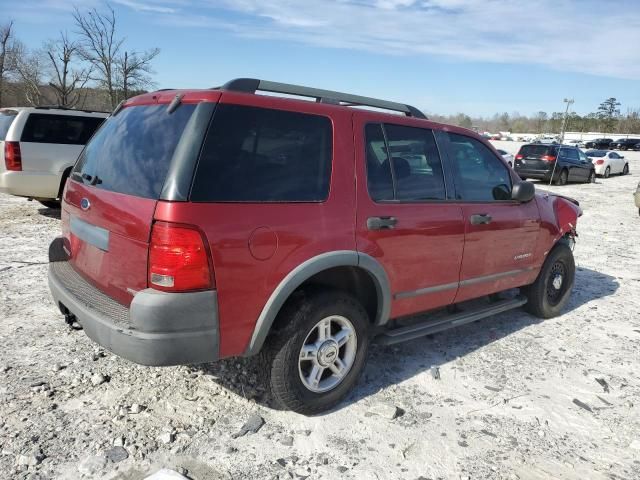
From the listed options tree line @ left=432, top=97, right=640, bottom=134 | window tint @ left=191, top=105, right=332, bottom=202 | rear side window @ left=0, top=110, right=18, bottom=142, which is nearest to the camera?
window tint @ left=191, top=105, right=332, bottom=202

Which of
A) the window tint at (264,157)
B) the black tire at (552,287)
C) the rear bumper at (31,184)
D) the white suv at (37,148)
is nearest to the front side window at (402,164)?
the window tint at (264,157)

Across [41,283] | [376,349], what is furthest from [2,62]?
[376,349]

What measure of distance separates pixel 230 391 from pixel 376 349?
4.47ft

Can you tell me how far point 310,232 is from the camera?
2.85 m

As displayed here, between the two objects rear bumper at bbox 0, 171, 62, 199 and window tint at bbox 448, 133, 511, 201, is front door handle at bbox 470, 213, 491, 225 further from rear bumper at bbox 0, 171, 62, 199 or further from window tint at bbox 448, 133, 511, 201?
rear bumper at bbox 0, 171, 62, 199

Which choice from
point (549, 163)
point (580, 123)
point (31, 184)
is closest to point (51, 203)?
point (31, 184)

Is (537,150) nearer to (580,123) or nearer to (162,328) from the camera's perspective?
(162,328)

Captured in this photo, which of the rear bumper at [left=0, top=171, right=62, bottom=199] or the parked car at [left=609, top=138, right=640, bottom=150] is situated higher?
the parked car at [left=609, top=138, right=640, bottom=150]

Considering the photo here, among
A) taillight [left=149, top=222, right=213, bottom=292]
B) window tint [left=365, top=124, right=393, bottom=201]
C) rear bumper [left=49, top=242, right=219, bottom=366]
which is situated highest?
window tint [left=365, top=124, right=393, bottom=201]

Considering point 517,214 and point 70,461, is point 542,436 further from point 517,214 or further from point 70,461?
point 70,461

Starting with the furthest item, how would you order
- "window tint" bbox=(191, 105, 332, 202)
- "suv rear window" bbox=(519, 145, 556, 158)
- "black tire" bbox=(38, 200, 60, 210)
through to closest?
"suv rear window" bbox=(519, 145, 556, 158), "black tire" bbox=(38, 200, 60, 210), "window tint" bbox=(191, 105, 332, 202)

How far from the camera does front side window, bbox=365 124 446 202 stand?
3.29 meters

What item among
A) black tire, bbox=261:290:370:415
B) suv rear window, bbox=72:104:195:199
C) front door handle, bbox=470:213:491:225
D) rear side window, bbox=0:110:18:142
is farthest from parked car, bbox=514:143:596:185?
suv rear window, bbox=72:104:195:199

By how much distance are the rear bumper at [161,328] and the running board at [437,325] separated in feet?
4.52
